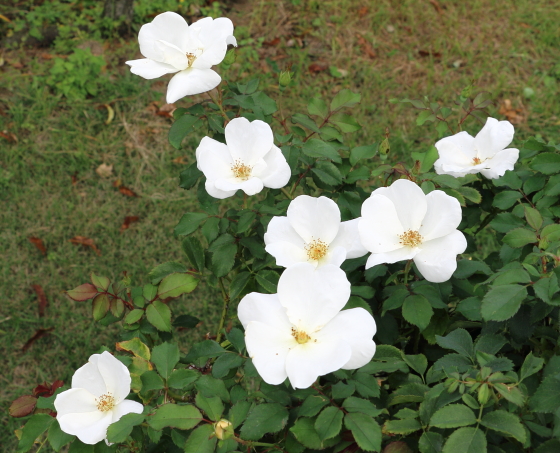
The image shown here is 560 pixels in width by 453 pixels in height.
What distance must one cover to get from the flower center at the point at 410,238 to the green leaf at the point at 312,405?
1.12ft

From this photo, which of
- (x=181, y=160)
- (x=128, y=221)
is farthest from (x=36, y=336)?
(x=181, y=160)

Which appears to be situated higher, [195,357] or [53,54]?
[195,357]

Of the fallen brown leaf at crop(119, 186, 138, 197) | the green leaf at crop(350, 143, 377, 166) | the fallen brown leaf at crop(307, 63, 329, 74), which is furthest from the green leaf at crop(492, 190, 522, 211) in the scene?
the fallen brown leaf at crop(307, 63, 329, 74)

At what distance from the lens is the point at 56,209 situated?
3.07 meters

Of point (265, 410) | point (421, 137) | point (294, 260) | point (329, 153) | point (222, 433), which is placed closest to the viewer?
point (222, 433)

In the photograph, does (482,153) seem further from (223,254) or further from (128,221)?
(128,221)

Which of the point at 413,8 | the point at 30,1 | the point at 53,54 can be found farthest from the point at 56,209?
the point at 413,8

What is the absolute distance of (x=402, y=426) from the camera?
1.01 m

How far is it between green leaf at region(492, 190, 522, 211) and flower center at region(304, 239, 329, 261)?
48 centimetres

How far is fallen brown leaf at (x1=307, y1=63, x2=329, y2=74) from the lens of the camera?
3.63 meters

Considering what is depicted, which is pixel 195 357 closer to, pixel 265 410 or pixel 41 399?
pixel 265 410

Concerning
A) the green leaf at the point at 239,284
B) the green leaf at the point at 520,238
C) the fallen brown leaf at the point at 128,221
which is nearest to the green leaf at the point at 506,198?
the green leaf at the point at 520,238

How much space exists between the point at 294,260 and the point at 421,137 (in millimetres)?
2301

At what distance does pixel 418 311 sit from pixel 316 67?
9.04 feet
